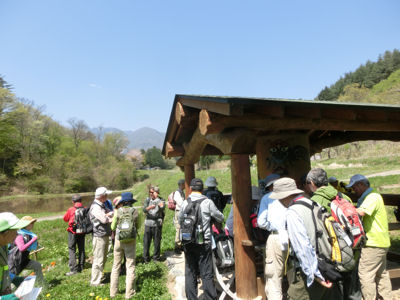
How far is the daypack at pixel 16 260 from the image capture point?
4.57 m

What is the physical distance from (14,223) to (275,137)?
4487 millimetres

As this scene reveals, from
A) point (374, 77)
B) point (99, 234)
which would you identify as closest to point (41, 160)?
point (99, 234)

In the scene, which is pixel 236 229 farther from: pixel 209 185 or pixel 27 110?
pixel 27 110

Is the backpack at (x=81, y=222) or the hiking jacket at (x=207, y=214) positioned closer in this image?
the hiking jacket at (x=207, y=214)

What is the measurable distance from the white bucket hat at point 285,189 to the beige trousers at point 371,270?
68.2 inches

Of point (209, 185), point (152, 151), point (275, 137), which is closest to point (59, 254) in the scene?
point (209, 185)

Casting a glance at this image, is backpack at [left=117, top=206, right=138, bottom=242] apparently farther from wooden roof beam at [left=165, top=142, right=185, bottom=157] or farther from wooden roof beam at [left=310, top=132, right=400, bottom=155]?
wooden roof beam at [left=310, top=132, right=400, bottom=155]

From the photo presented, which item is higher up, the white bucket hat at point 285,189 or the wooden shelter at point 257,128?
the wooden shelter at point 257,128

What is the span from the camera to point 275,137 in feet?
17.5

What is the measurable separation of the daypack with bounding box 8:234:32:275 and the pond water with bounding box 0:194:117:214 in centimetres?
2641

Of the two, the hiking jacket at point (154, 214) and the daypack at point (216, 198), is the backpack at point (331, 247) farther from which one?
the hiking jacket at point (154, 214)

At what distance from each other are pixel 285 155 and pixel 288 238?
2548mm

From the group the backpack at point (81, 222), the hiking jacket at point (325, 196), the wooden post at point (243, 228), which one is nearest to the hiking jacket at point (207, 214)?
the wooden post at point (243, 228)

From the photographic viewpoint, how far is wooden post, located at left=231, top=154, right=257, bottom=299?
3.96 metres
